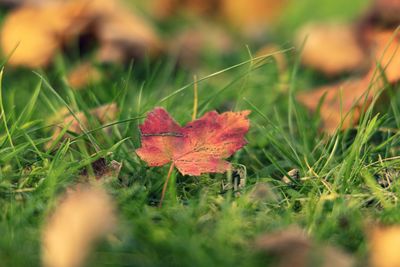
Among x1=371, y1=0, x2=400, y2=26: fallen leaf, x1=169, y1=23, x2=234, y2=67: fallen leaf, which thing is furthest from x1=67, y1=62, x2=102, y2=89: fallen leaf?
x1=371, y1=0, x2=400, y2=26: fallen leaf

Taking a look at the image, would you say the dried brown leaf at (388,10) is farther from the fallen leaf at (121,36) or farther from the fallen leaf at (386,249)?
the fallen leaf at (386,249)

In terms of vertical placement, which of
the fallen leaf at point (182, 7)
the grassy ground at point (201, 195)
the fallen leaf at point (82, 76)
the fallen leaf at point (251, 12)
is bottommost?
the fallen leaf at point (251, 12)

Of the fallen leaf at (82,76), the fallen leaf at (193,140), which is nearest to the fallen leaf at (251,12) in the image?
the fallen leaf at (82,76)

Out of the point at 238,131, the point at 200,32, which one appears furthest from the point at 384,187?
the point at 200,32

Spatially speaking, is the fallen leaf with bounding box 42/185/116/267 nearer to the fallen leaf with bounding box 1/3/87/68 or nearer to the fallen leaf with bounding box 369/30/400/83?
the fallen leaf with bounding box 369/30/400/83

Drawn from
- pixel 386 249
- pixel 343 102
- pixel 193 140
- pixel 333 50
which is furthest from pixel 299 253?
pixel 333 50

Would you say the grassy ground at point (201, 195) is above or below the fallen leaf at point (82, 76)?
above
